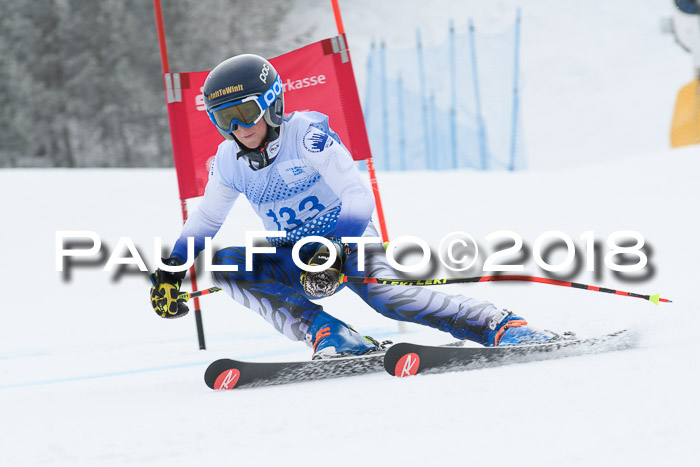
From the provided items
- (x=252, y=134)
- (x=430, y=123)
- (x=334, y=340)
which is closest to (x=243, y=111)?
(x=252, y=134)

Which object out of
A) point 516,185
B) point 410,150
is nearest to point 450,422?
point 516,185

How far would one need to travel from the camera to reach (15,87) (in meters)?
21.8

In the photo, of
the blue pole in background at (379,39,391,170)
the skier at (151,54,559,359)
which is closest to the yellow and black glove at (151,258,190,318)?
the skier at (151,54,559,359)

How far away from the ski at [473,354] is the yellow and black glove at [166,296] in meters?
0.95

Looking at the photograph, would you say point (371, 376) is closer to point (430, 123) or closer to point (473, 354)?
point (473, 354)

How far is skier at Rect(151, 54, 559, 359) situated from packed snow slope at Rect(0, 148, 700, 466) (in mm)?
399

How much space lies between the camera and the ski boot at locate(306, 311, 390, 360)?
3.00 meters

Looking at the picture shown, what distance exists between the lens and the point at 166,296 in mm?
3070

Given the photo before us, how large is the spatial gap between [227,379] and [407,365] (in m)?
0.68

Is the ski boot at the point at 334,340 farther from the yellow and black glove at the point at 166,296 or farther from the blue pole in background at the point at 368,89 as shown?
the blue pole in background at the point at 368,89

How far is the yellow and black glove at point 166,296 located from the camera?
10.1 ft

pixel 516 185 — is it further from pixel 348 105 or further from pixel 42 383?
pixel 42 383

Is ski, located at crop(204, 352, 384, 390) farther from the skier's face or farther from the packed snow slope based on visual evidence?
the skier's face

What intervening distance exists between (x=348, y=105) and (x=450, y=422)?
10.6 feet
